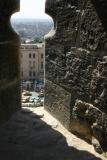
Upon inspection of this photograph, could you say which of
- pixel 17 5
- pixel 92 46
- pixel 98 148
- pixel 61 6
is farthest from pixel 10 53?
pixel 98 148

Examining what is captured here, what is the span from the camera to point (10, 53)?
4449 mm

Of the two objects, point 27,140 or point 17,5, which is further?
→ point 17,5

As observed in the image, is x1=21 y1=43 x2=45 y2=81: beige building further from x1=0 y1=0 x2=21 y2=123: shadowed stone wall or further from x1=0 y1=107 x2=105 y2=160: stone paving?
x1=0 y1=107 x2=105 y2=160: stone paving

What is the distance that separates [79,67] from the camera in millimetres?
3795

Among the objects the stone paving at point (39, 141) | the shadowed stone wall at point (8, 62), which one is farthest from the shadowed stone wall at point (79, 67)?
the shadowed stone wall at point (8, 62)

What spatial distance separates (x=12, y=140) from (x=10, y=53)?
108cm

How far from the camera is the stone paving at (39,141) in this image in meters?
3.59

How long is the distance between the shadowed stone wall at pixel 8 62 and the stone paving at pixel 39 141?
195mm

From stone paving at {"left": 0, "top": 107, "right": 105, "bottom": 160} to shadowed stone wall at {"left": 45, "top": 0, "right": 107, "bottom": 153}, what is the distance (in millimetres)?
104

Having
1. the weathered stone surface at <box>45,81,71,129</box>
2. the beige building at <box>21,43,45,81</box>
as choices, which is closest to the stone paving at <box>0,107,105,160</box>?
the weathered stone surface at <box>45,81,71,129</box>

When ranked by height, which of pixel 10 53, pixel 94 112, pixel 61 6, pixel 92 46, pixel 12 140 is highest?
pixel 61 6

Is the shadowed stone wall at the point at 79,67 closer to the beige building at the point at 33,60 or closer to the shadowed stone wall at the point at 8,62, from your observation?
the shadowed stone wall at the point at 8,62

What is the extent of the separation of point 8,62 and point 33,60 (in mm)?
52555

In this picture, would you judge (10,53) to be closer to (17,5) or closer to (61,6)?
(17,5)
